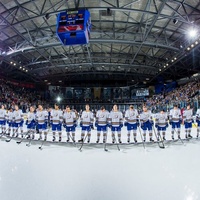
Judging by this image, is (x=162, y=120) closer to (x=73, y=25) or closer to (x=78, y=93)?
(x=73, y=25)

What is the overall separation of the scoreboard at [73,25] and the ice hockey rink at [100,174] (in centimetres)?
447

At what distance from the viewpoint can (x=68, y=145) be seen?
686 cm

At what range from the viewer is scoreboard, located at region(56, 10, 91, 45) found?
619cm

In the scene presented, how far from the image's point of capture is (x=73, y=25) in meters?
6.23

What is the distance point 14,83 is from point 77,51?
48.9 ft

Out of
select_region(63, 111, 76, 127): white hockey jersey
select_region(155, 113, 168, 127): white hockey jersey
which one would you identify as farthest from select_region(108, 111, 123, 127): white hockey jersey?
select_region(155, 113, 168, 127): white hockey jersey

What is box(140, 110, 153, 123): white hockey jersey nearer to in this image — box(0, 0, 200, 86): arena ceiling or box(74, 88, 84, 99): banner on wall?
box(0, 0, 200, 86): arena ceiling

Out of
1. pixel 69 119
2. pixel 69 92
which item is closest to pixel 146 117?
pixel 69 119

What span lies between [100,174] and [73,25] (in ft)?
17.6

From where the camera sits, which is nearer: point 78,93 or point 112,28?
point 112,28

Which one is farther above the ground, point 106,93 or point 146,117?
point 106,93

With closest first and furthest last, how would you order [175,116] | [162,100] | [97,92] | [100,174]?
1. [100,174]
2. [175,116]
3. [162,100]
4. [97,92]

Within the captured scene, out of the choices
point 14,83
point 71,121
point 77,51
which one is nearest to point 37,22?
point 77,51

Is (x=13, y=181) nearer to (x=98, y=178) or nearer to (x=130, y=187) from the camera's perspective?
(x=98, y=178)
